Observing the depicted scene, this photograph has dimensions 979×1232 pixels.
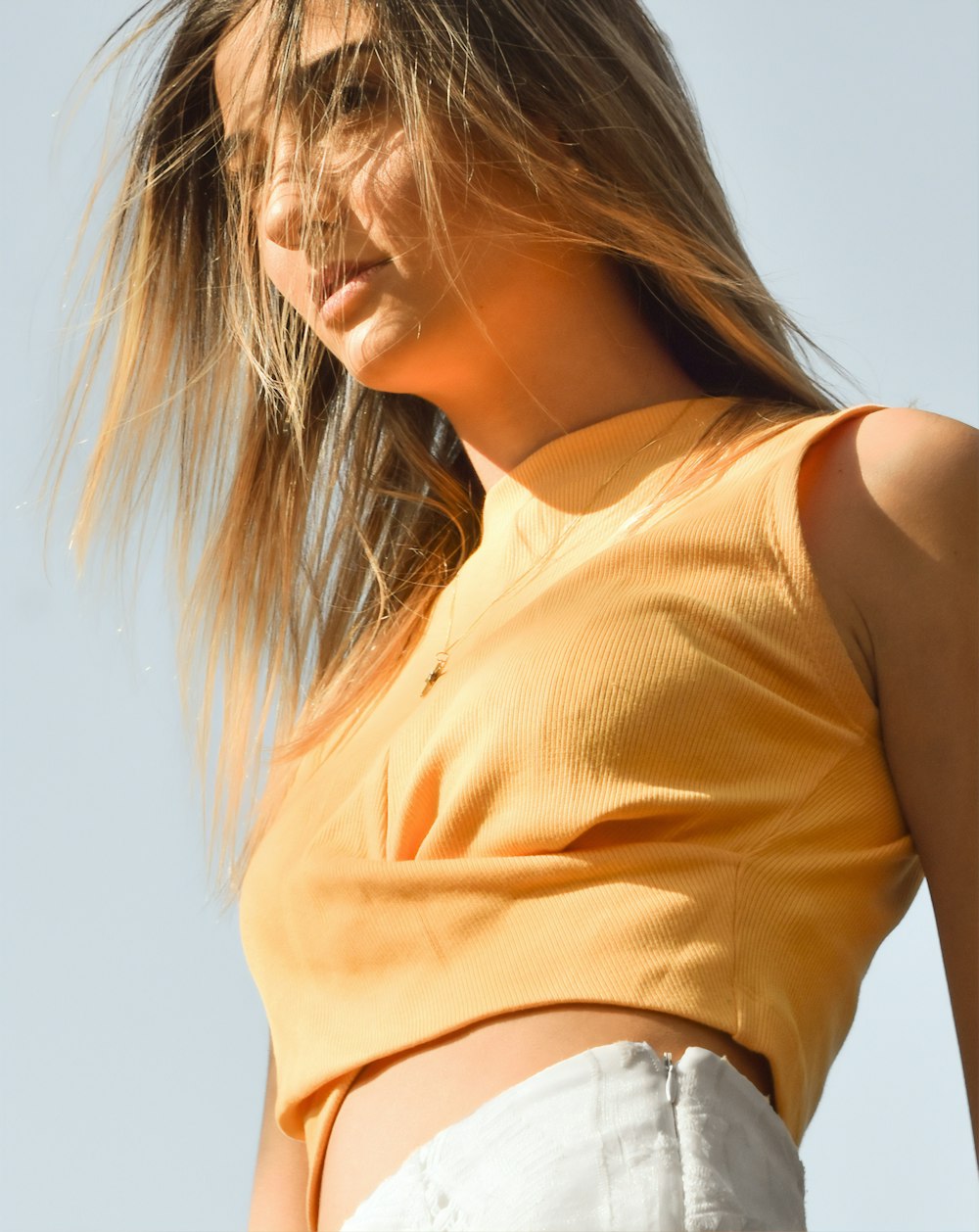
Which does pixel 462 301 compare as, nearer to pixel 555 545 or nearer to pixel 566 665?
pixel 555 545

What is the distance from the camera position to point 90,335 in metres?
1.68

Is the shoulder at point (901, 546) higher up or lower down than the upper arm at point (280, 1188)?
higher up

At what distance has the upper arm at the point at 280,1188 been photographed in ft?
4.42

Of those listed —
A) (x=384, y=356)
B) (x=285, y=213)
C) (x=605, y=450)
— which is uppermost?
(x=285, y=213)

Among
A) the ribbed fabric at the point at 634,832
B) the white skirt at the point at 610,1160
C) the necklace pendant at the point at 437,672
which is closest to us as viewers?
the white skirt at the point at 610,1160

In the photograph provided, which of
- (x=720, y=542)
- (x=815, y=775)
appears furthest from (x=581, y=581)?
(x=815, y=775)

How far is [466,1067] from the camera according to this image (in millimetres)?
999

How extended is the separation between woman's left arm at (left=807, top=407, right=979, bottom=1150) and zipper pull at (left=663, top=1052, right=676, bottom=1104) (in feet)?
0.78

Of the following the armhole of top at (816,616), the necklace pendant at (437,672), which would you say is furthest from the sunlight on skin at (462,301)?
the armhole of top at (816,616)

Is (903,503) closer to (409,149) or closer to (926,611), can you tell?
(926,611)

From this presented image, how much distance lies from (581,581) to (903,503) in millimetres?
245

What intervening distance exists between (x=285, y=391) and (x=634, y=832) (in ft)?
2.82

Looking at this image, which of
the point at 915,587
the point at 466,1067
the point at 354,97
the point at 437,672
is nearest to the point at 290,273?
the point at 354,97

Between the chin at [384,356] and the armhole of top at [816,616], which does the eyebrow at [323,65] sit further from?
the armhole of top at [816,616]
